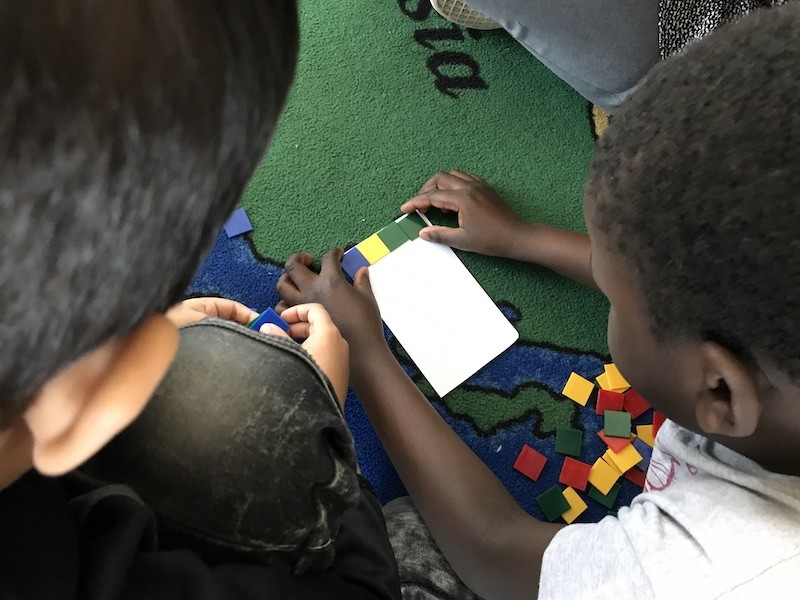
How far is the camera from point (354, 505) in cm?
68

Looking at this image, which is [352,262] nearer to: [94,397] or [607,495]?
[607,495]

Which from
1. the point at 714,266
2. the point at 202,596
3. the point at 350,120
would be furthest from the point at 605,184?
the point at 350,120

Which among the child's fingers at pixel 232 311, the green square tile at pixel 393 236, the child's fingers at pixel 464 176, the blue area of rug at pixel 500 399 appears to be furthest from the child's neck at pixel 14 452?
the child's fingers at pixel 464 176

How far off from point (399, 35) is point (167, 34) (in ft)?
3.30

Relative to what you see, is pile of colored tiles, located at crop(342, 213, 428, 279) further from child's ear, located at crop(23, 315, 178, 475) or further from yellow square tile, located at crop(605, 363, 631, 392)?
child's ear, located at crop(23, 315, 178, 475)

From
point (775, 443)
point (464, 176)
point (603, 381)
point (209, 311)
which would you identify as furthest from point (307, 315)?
point (775, 443)

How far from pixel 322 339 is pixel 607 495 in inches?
19.2

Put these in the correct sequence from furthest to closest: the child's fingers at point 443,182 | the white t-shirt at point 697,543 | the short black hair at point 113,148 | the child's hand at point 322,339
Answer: the child's fingers at point 443,182, the child's hand at point 322,339, the white t-shirt at point 697,543, the short black hair at point 113,148

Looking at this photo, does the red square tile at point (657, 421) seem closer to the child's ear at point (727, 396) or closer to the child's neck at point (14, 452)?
the child's ear at point (727, 396)

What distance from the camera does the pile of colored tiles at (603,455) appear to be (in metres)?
0.99

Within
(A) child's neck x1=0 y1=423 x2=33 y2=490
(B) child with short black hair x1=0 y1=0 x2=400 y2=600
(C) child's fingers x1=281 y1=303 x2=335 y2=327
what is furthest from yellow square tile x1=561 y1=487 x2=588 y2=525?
(A) child's neck x1=0 y1=423 x2=33 y2=490

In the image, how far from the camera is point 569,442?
102 centimetres

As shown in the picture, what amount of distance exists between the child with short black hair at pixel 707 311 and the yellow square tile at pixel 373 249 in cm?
48

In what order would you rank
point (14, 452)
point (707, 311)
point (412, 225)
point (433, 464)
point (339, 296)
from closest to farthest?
point (14, 452)
point (707, 311)
point (433, 464)
point (339, 296)
point (412, 225)
